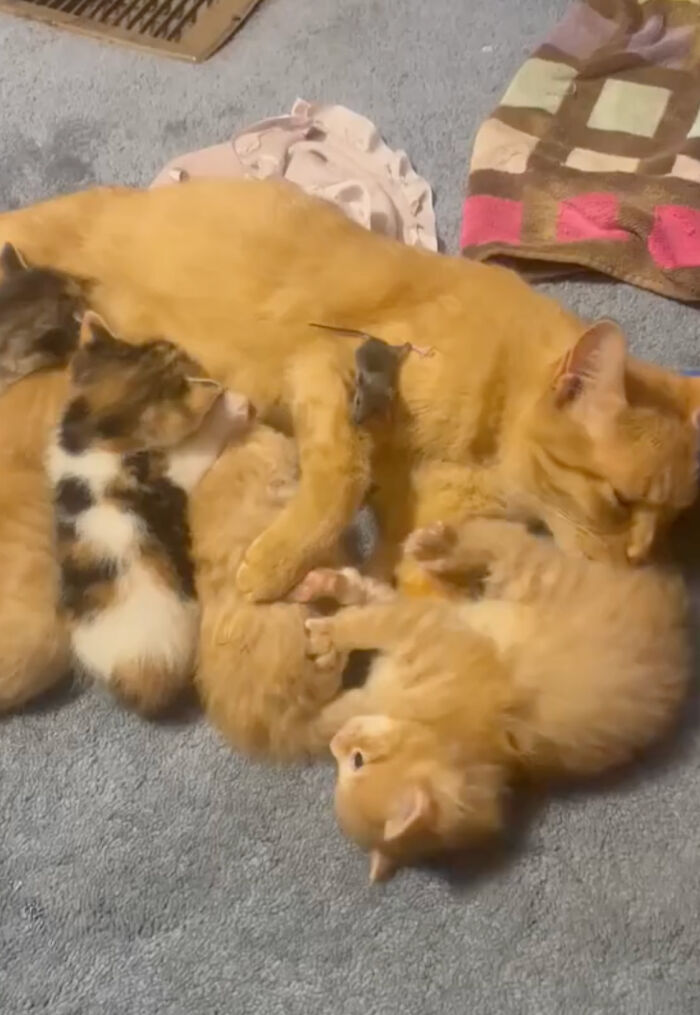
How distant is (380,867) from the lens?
119cm

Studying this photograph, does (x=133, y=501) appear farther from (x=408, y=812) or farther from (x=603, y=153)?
(x=603, y=153)

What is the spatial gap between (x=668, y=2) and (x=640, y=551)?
1224 mm

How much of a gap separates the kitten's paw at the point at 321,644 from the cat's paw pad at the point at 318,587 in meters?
0.04

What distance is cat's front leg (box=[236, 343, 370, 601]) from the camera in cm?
130

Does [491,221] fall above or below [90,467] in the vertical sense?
above

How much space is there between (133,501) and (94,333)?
0.23m

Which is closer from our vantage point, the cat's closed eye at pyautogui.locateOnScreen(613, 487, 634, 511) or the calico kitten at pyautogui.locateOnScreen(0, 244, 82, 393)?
the cat's closed eye at pyautogui.locateOnScreen(613, 487, 634, 511)

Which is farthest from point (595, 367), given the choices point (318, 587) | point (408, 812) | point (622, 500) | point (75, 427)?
point (75, 427)

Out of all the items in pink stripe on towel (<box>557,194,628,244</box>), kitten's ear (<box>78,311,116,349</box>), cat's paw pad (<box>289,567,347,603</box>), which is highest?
pink stripe on towel (<box>557,194,628,244</box>)

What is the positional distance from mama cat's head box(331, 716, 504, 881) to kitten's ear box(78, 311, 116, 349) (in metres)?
0.56

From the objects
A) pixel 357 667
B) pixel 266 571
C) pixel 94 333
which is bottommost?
pixel 357 667

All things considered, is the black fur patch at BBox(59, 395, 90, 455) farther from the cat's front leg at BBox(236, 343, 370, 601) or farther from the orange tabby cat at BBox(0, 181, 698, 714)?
the cat's front leg at BBox(236, 343, 370, 601)

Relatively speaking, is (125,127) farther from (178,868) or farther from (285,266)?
(178,868)

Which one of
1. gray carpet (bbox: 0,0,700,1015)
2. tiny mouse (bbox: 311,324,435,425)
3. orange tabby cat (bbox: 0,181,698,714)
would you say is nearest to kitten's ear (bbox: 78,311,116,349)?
orange tabby cat (bbox: 0,181,698,714)
